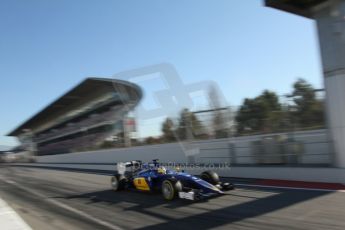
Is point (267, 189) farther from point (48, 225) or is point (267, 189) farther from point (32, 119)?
point (32, 119)

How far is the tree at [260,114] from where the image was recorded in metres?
15.5

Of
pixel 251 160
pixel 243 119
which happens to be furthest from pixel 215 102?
pixel 251 160

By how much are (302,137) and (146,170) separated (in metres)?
5.79

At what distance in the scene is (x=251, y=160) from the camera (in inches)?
629

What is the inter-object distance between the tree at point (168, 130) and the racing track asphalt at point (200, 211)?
32.8 ft

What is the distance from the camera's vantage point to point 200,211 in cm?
860

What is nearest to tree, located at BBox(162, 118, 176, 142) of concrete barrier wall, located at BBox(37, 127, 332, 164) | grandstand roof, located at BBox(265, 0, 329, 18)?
concrete barrier wall, located at BBox(37, 127, 332, 164)

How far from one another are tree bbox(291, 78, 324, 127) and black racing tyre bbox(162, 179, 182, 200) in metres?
6.23

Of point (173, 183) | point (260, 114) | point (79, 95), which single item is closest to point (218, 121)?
point (260, 114)

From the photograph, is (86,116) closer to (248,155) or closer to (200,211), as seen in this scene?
(248,155)

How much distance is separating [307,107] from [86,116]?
146 feet

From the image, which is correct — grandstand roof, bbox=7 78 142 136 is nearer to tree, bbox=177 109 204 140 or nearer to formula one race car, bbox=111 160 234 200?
tree, bbox=177 109 204 140

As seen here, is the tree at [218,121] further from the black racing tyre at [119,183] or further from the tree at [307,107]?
the black racing tyre at [119,183]

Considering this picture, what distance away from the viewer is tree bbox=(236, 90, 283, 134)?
15.5 m
